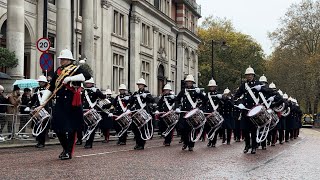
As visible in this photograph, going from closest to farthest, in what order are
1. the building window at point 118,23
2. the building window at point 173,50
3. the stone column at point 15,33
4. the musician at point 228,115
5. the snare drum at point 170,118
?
the snare drum at point 170,118, the musician at point 228,115, the stone column at point 15,33, the building window at point 118,23, the building window at point 173,50

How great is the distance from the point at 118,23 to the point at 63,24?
13435 millimetres

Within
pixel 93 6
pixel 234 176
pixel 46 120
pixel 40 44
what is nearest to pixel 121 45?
→ pixel 93 6

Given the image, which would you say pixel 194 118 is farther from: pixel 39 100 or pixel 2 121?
pixel 2 121

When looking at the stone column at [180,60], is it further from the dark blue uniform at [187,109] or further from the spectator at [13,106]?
the dark blue uniform at [187,109]

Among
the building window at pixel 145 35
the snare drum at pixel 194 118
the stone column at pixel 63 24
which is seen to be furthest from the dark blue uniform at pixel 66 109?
the building window at pixel 145 35

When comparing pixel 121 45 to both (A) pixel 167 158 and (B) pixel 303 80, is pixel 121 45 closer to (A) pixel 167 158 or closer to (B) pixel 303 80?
(A) pixel 167 158

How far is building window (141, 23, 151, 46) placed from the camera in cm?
5044

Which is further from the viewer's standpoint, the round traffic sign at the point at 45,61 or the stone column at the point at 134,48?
the stone column at the point at 134,48

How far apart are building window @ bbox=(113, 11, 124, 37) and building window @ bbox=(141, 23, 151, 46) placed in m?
4.61

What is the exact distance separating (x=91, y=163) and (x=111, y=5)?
3213cm

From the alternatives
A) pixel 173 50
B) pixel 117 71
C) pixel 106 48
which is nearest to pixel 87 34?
pixel 106 48

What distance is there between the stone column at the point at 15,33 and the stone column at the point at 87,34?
368 inches

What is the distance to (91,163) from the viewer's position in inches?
445

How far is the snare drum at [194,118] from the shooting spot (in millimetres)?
16141
